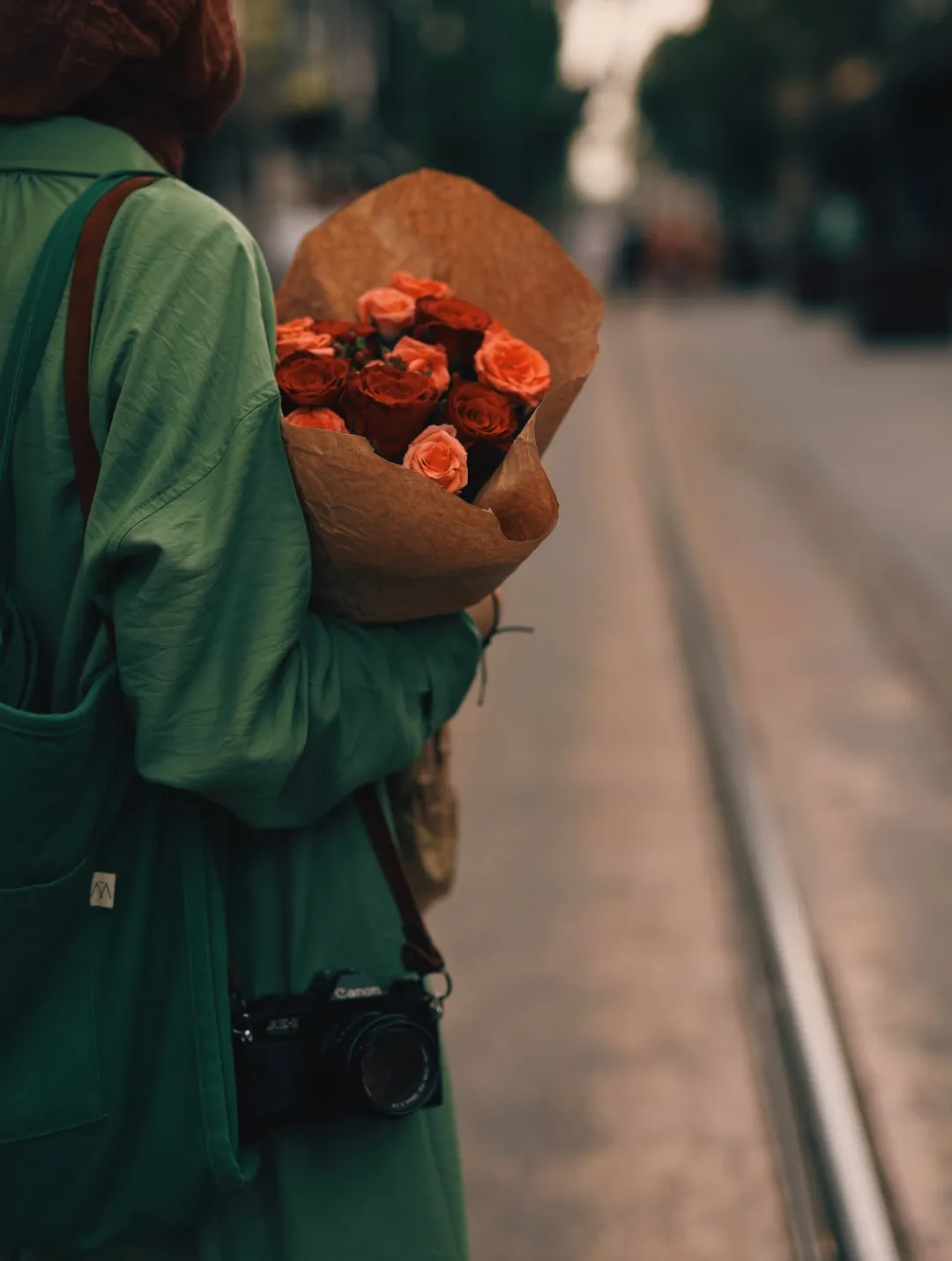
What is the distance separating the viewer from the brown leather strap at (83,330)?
1398 mm

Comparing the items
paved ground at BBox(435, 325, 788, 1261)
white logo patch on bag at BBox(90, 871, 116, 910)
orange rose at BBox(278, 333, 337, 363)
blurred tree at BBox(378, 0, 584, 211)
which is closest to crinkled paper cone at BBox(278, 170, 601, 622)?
orange rose at BBox(278, 333, 337, 363)

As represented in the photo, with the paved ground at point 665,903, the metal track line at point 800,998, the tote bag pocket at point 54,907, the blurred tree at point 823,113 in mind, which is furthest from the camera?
the blurred tree at point 823,113

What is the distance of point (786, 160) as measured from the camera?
44.7 metres

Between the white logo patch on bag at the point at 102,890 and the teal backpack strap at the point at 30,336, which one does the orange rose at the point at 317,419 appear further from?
the white logo patch on bag at the point at 102,890

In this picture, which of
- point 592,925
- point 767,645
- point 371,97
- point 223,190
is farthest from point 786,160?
point 592,925

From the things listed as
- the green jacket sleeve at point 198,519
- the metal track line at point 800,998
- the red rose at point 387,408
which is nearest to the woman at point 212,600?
the green jacket sleeve at point 198,519

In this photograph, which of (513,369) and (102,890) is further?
(513,369)

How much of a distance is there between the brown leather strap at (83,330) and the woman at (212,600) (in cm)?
1

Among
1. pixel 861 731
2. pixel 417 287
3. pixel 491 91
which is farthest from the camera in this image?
pixel 491 91

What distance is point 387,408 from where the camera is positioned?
1.53 metres

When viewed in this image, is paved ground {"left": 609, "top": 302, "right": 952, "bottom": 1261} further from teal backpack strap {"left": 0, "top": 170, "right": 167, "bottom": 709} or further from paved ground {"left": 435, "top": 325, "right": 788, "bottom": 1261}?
teal backpack strap {"left": 0, "top": 170, "right": 167, "bottom": 709}

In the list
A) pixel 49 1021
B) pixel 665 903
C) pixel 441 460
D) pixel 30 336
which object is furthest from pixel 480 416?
pixel 665 903

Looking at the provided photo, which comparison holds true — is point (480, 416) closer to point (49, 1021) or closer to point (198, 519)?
point (198, 519)

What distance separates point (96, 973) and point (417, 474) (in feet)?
1.80
